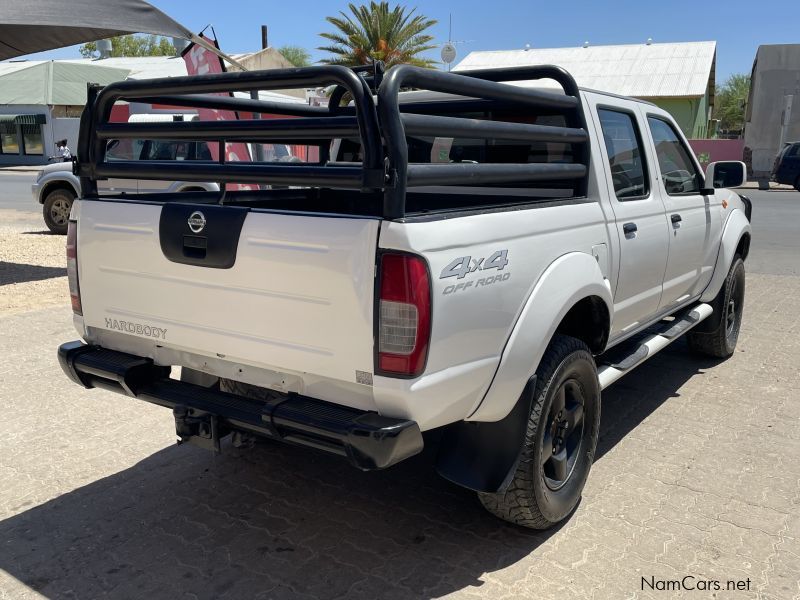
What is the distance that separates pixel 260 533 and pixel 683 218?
3.31 m

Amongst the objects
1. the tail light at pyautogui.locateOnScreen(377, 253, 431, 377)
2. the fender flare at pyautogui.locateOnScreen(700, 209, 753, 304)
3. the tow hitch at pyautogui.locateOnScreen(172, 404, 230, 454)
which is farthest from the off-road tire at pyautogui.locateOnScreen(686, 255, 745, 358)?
the tow hitch at pyautogui.locateOnScreen(172, 404, 230, 454)

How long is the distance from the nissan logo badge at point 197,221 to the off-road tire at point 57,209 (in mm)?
11645

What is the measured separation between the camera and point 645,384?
Result: 218 inches

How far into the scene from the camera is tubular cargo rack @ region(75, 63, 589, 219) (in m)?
2.52

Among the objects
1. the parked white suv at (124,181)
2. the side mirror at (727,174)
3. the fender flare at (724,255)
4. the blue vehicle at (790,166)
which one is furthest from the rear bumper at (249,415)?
the blue vehicle at (790,166)

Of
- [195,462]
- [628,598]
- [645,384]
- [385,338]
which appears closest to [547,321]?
[385,338]

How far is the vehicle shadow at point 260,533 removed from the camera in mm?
3033

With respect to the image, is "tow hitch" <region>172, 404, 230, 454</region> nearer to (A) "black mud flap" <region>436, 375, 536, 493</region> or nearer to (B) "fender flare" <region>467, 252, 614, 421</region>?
(A) "black mud flap" <region>436, 375, 536, 493</region>

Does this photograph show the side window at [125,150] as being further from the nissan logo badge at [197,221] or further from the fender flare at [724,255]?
the nissan logo badge at [197,221]

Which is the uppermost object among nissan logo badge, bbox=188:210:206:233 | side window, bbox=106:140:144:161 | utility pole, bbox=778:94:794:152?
utility pole, bbox=778:94:794:152

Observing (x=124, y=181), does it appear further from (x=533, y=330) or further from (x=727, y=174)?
(x=533, y=330)

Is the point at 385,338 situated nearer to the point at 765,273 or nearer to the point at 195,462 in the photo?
the point at 195,462

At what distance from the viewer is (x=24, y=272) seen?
9961 millimetres

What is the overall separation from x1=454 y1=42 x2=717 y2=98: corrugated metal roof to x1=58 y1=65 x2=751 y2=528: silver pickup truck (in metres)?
38.6
